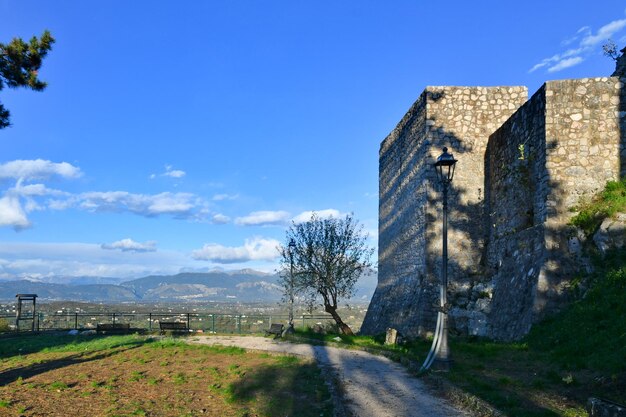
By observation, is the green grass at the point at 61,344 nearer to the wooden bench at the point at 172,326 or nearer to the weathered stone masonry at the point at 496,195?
the wooden bench at the point at 172,326

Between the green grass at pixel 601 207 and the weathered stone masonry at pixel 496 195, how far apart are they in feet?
0.92

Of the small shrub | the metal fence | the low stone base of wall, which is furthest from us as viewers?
the metal fence

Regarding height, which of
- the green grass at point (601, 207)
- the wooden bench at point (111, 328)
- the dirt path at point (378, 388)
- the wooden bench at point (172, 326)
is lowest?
the wooden bench at point (111, 328)

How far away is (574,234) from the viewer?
45.5 feet

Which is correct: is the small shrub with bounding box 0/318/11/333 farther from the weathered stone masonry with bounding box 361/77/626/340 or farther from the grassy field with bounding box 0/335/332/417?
the weathered stone masonry with bounding box 361/77/626/340

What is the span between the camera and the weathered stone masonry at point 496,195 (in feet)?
47.2

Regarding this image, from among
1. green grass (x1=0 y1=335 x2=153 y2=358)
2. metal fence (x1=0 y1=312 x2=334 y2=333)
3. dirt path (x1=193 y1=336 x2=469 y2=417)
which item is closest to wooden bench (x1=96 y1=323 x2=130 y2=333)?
metal fence (x1=0 y1=312 x2=334 y2=333)

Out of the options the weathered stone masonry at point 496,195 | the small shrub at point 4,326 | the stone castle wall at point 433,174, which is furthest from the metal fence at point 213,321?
the stone castle wall at point 433,174

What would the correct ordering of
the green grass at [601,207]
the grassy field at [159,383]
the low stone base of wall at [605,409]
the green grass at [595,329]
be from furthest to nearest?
the green grass at [601,207]
the grassy field at [159,383]
the green grass at [595,329]
the low stone base of wall at [605,409]

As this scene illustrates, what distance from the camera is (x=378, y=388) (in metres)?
10.5

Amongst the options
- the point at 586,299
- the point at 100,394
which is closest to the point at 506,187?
the point at 586,299

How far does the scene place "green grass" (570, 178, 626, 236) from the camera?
13.3 meters

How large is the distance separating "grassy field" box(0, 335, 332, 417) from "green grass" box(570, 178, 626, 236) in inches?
311

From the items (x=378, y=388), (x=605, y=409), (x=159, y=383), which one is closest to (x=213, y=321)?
(x=159, y=383)
